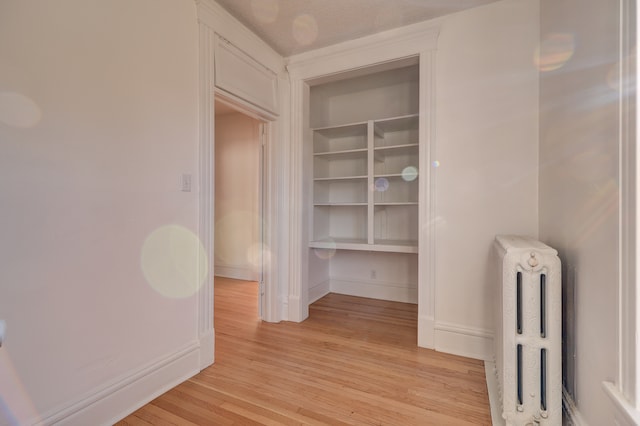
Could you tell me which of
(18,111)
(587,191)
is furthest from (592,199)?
(18,111)

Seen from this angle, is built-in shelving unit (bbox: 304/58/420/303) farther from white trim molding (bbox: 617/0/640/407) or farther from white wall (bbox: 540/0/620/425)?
white trim molding (bbox: 617/0/640/407)

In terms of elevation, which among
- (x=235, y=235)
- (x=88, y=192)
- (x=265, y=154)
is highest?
(x=265, y=154)

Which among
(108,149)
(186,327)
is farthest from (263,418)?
(108,149)

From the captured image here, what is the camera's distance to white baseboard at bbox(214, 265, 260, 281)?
458 centimetres

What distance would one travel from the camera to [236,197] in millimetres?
4789

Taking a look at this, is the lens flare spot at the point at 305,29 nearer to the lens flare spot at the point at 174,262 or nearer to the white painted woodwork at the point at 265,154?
the white painted woodwork at the point at 265,154

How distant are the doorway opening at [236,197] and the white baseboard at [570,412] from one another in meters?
3.77

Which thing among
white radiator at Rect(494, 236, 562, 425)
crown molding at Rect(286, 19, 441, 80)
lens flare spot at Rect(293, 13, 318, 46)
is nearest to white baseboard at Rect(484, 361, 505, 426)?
white radiator at Rect(494, 236, 562, 425)

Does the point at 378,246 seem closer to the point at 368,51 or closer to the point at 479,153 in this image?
the point at 479,153

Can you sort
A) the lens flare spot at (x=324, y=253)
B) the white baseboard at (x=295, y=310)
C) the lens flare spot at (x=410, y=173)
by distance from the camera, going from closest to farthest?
the white baseboard at (x=295, y=310), the lens flare spot at (x=410, y=173), the lens flare spot at (x=324, y=253)

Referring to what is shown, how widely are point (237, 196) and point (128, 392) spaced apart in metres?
3.46

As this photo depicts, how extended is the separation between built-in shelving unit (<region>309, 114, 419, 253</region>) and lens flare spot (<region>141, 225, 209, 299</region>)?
1.40 m

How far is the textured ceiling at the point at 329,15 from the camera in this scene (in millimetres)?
2125

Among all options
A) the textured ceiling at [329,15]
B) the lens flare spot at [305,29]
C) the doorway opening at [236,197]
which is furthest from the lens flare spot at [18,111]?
the doorway opening at [236,197]
